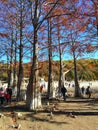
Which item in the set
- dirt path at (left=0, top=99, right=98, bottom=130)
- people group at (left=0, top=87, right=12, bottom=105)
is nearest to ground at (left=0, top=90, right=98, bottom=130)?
dirt path at (left=0, top=99, right=98, bottom=130)

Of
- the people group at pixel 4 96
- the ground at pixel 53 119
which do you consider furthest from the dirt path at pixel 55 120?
the people group at pixel 4 96

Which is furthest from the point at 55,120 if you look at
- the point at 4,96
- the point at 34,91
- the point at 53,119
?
the point at 4,96

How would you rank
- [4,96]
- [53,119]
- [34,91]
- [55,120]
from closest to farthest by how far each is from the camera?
[55,120] < [53,119] < [34,91] < [4,96]

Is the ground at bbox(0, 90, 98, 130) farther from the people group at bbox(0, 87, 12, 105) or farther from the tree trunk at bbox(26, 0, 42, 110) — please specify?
the people group at bbox(0, 87, 12, 105)

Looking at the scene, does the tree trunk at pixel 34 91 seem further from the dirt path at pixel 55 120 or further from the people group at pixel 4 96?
the people group at pixel 4 96

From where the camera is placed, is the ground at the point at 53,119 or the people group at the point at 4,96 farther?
the people group at the point at 4,96

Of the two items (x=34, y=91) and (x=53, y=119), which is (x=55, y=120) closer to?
(x=53, y=119)

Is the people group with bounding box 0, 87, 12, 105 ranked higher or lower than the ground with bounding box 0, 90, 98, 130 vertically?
higher

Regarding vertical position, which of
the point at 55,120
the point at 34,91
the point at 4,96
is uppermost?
the point at 34,91

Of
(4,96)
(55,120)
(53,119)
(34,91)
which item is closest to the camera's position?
(55,120)

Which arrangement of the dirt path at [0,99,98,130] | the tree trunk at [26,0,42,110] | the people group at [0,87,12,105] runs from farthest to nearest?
the people group at [0,87,12,105]
the tree trunk at [26,0,42,110]
the dirt path at [0,99,98,130]

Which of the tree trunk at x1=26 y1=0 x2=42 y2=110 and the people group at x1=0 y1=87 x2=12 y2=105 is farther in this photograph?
the people group at x1=0 y1=87 x2=12 y2=105

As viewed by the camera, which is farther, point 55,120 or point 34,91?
point 34,91

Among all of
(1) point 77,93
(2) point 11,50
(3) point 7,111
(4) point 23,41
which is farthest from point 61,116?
(2) point 11,50
